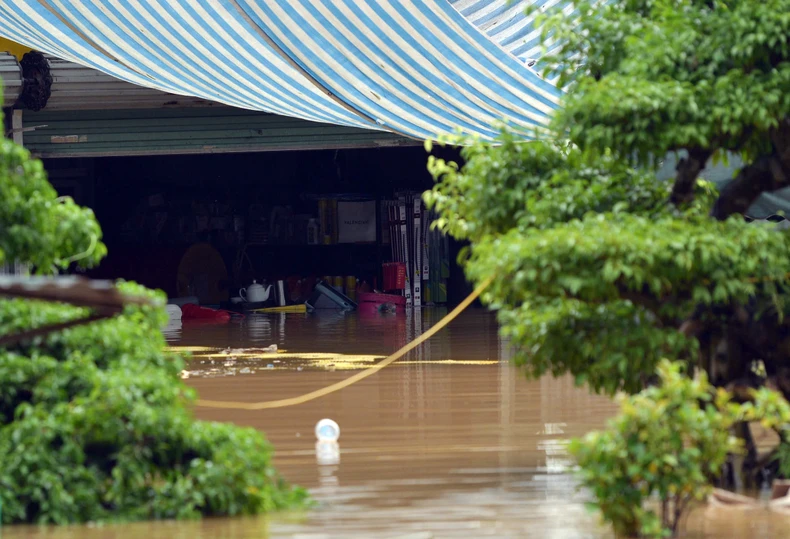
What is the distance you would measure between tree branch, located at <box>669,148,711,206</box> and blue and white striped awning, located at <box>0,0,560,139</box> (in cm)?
521

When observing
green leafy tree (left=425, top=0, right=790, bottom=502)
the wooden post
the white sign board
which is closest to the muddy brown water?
green leafy tree (left=425, top=0, right=790, bottom=502)

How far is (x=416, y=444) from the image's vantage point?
7211 millimetres

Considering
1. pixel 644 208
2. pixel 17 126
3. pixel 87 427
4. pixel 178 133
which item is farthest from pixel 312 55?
pixel 87 427

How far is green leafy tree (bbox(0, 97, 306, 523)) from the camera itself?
16.8ft

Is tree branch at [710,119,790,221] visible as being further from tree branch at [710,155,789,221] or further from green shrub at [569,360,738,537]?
green shrub at [569,360,738,537]

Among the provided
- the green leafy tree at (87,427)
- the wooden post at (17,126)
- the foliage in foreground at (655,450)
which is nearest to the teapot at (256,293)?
the wooden post at (17,126)

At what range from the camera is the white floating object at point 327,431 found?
7.15m

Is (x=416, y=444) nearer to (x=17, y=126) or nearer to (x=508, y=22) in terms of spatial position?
(x=508, y=22)

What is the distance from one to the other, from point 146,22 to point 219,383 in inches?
169

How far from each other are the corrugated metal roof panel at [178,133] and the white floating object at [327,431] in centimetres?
743

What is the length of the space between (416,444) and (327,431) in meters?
0.54

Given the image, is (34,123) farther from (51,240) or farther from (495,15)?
(51,240)

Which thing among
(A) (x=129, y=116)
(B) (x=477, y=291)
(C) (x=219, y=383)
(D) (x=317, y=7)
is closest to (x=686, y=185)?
(B) (x=477, y=291)

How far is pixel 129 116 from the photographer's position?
14.4m
